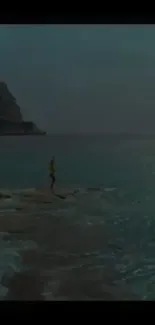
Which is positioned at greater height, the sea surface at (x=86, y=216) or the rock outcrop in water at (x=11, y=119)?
the rock outcrop in water at (x=11, y=119)

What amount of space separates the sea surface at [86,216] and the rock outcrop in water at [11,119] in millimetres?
43

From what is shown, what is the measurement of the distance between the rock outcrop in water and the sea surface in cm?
4

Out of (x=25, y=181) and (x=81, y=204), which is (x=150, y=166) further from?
(x=25, y=181)

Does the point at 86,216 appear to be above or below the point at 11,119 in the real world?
below

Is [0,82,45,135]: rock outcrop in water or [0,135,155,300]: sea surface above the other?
[0,82,45,135]: rock outcrop in water

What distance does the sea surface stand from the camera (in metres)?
1.70

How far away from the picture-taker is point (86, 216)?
1732 millimetres

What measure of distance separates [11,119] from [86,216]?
1.68 ft

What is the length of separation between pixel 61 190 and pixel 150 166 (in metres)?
0.38

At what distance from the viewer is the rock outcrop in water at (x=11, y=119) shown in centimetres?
176

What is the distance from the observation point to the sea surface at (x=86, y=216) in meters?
1.70

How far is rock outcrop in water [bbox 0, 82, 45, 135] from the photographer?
69.3 inches
